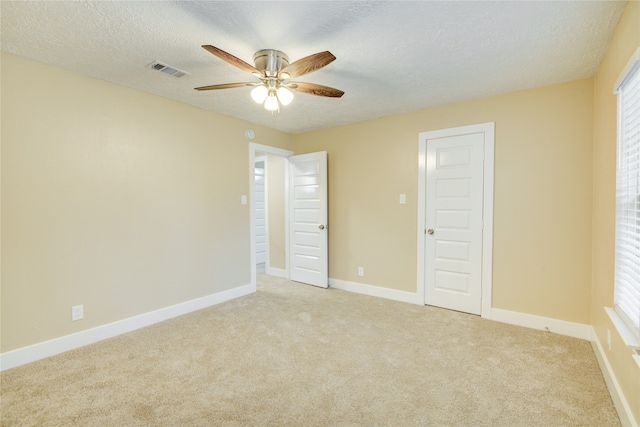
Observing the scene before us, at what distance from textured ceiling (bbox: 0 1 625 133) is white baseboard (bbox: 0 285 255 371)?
232cm

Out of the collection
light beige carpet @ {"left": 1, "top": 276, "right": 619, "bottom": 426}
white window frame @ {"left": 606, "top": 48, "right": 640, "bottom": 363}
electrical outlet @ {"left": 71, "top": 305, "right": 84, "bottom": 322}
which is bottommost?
light beige carpet @ {"left": 1, "top": 276, "right": 619, "bottom": 426}

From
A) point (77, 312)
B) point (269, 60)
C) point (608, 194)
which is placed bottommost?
point (77, 312)

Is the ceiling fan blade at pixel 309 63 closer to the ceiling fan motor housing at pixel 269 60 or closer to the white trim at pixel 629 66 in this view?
the ceiling fan motor housing at pixel 269 60

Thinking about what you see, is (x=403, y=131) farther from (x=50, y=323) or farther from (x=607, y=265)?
(x=50, y=323)

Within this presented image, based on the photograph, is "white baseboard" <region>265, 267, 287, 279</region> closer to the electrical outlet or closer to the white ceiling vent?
the electrical outlet

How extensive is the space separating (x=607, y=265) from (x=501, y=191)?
1.18 meters

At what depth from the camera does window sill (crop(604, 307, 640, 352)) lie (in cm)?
151

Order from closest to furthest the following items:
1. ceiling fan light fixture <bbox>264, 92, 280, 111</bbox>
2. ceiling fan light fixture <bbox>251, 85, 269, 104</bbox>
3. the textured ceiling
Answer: the textured ceiling, ceiling fan light fixture <bbox>251, 85, 269, 104</bbox>, ceiling fan light fixture <bbox>264, 92, 280, 111</bbox>

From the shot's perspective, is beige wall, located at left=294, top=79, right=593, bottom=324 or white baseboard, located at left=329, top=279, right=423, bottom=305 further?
white baseboard, located at left=329, top=279, right=423, bottom=305

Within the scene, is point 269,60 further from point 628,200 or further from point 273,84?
point 628,200

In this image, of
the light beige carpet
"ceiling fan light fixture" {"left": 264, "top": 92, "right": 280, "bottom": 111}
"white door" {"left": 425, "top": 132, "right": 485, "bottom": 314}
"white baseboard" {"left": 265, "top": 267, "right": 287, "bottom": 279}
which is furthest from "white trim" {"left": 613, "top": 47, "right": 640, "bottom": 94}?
"white baseboard" {"left": 265, "top": 267, "right": 287, "bottom": 279}

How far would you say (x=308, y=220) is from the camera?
15.2 ft

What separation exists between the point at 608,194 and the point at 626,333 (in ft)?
3.48

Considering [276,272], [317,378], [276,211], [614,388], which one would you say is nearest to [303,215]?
[276,211]
